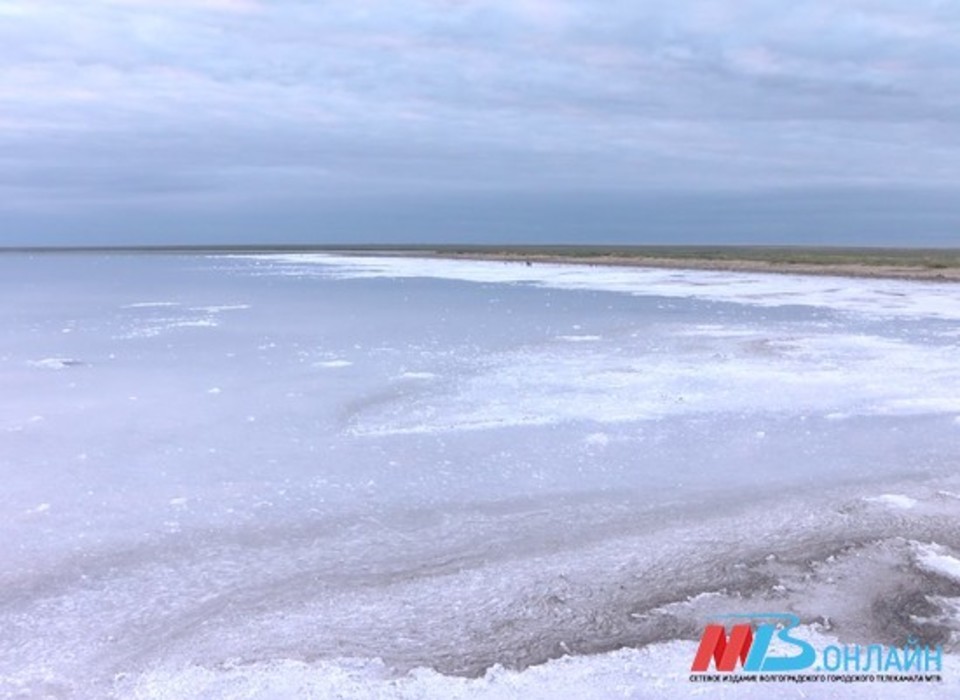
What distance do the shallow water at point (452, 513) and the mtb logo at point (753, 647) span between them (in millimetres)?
92

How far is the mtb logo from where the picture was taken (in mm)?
3449

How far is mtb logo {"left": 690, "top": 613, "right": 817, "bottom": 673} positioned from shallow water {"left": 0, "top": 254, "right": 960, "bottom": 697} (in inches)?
3.6

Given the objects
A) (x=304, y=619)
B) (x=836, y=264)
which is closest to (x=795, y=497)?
(x=304, y=619)

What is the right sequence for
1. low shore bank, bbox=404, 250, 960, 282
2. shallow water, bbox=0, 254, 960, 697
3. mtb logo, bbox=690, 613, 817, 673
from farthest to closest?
low shore bank, bbox=404, 250, 960, 282
shallow water, bbox=0, 254, 960, 697
mtb logo, bbox=690, 613, 817, 673

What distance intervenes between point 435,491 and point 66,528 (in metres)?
1.98

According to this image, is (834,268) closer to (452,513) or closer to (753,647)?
(452,513)

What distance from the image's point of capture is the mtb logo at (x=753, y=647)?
345cm

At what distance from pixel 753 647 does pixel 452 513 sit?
2.03 m

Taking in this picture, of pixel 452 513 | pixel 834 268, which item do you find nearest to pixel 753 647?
pixel 452 513

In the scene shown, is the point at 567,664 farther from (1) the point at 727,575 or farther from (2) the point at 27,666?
(2) the point at 27,666

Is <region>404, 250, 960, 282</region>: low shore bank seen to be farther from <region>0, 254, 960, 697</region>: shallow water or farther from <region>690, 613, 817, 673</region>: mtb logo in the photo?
<region>690, 613, 817, 673</region>: mtb logo

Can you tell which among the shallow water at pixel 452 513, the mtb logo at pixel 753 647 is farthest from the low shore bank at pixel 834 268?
the mtb logo at pixel 753 647

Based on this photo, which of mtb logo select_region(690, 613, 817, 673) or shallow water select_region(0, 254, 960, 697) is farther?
shallow water select_region(0, 254, 960, 697)

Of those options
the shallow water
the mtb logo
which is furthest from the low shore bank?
the mtb logo
